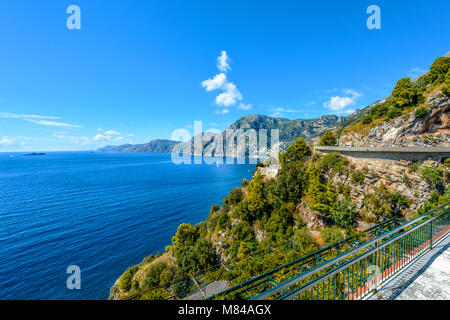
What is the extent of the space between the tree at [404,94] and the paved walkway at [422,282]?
22946 mm

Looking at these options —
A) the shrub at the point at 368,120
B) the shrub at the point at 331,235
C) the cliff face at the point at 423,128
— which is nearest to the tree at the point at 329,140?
the shrub at the point at 368,120

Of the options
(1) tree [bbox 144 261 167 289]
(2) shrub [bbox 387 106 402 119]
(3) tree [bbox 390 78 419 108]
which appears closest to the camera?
(1) tree [bbox 144 261 167 289]

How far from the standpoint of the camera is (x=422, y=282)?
169 inches

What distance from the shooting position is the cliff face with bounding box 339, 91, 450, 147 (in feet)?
55.5

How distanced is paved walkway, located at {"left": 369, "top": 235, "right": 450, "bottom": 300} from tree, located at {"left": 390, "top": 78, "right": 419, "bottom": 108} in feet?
75.3

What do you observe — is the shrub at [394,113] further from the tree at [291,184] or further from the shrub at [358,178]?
the tree at [291,184]

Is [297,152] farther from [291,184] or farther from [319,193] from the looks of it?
[319,193]

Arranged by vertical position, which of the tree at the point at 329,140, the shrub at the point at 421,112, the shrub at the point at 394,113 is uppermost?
the shrub at the point at 394,113

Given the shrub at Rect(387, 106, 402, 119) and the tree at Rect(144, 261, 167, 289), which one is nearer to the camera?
the tree at Rect(144, 261, 167, 289)

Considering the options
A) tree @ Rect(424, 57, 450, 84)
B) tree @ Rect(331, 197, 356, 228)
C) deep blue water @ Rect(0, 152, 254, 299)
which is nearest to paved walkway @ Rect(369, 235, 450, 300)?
tree @ Rect(331, 197, 356, 228)

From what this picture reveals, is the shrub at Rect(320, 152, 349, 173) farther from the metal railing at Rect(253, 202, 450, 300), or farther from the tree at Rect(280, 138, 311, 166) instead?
the metal railing at Rect(253, 202, 450, 300)

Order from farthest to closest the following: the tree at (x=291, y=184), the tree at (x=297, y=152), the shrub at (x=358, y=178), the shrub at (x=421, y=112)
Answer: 1. the tree at (x=297, y=152)
2. the tree at (x=291, y=184)
3. the shrub at (x=358, y=178)
4. the shrub at (x=421, y=112)

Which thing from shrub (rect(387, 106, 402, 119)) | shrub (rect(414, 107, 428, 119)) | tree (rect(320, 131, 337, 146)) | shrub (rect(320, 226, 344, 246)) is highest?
shrub (rect(387, 106, 402, 119))

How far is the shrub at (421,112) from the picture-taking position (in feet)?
57.6
